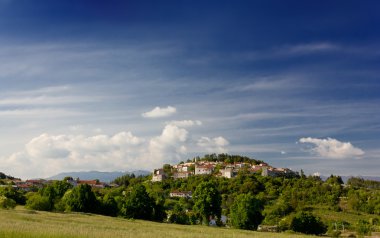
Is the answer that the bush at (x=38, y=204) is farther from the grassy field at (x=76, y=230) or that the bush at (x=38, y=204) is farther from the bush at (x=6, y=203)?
the grassy field at (x=76, y=230)

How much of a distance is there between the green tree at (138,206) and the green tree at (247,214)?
2009cm

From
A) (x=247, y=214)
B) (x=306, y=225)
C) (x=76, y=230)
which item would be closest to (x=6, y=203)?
(x=247, y=214)

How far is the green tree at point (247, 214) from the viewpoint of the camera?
92250 mm

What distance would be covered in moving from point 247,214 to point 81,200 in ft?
121

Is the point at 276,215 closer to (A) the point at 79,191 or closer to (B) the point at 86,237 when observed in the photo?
(A) the point at 79,191

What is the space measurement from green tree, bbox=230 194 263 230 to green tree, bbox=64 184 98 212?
106 feet

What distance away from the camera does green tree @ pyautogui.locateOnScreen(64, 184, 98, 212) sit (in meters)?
97.6

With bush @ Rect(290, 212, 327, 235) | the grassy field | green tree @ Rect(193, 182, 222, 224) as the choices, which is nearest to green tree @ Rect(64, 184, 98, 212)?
green tree @ Rect(193, 182, 222, 224)

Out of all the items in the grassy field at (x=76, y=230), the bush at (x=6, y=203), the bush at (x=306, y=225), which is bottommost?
the bush at (x=306, y=225)

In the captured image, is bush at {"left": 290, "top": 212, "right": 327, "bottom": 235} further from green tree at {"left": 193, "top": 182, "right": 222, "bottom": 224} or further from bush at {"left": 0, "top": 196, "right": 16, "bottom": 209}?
bush at {"left": 0, "top": 196, "right": 16, "bottom": 209}

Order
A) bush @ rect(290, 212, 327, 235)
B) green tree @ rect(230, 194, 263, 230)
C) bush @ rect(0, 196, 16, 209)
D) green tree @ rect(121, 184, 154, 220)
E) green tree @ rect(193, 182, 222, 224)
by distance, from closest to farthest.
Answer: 1. bush @ rect(0, 196, 16, 209)
2. green tree @ rect(230, 194, 263, 230)
3. bush @ rect(290, 212, 327, 235)
4. green tree @ rect(193, 182, 222, 224)
5. green tree @ rect(121, 184, 154, 220)

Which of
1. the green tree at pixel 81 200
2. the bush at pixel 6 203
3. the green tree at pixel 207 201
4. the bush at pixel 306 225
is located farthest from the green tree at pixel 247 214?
the bush at pixel 6 203

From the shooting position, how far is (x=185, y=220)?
109062 mm

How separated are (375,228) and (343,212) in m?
51.8
